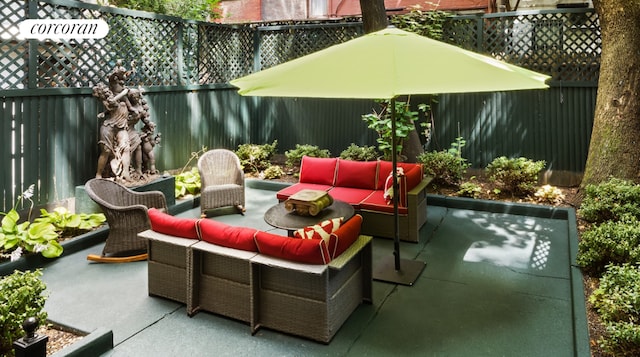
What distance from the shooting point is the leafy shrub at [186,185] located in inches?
339

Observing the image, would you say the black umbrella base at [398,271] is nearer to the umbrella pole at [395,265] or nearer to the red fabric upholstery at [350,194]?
the umbrella pole at [395,265]

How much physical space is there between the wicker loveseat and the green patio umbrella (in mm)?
1324

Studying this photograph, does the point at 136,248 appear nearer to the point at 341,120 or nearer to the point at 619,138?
the point at 341,120

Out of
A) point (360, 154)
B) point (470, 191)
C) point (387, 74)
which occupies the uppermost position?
point (387, 74)

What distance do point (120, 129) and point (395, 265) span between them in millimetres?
4836

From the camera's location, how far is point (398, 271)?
5.45 metres

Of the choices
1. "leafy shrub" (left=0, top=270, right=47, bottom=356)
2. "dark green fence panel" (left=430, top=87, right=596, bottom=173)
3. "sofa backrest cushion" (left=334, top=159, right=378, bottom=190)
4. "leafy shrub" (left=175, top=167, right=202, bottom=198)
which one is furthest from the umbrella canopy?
"dark green fence panel" (left=430, top=87, right=596, bottom=173)

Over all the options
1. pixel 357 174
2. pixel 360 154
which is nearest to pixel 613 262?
pixel 357 174

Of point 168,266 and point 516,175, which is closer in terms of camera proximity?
point 168,266

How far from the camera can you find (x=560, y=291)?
4941mm

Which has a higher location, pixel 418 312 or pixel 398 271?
pixel 398 271

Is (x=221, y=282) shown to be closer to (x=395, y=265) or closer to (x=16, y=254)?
(x=395, y=265)

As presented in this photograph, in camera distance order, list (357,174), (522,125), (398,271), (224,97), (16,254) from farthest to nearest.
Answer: (224,97) → (522,125) → (357,174) → (398,271) → (16,254)

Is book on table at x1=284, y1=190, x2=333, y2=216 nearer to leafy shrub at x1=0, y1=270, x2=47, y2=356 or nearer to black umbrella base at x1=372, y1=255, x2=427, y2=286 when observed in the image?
black umbrella base at x1=372, y1=255, x2=427, y2=286
